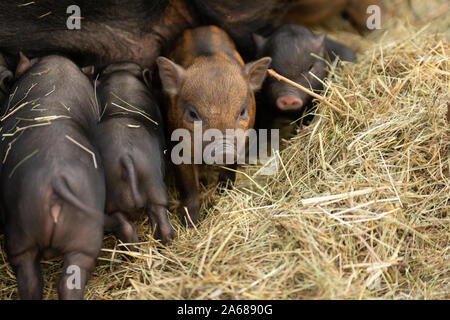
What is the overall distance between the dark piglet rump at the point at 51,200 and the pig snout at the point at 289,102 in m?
1.60

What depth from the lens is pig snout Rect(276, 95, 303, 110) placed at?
3947mm

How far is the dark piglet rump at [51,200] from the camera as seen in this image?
8.36ft

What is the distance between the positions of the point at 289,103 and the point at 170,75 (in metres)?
0.92

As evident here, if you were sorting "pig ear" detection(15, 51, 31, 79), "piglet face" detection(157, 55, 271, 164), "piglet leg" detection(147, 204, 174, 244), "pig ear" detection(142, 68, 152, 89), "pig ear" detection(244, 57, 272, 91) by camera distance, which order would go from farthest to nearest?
"pig ear" detection(142, 68, 152, 89)
"pig ear" detection(244, 57, 272, 91)
"pig ear" detection(15, 51, 31, 79)
"piglet face" detection(157, 55, 271, 164)
"piglet leg" detection(147, 204, 174, 244)

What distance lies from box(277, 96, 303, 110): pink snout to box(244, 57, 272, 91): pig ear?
250 millimetres

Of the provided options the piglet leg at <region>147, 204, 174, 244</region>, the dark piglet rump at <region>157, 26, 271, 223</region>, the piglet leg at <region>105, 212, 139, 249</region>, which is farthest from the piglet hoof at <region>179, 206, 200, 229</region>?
the piglet leg at <region>105, 212, 139, 249</region>

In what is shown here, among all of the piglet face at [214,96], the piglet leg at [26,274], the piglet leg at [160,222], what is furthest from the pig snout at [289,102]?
the piglet leg at [26,274]

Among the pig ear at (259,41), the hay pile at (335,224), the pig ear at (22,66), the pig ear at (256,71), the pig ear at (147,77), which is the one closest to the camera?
the hay pile at (335,224)

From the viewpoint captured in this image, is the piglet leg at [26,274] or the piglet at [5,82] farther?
the piglet at [5,82]

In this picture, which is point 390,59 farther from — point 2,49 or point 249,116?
point 2,49

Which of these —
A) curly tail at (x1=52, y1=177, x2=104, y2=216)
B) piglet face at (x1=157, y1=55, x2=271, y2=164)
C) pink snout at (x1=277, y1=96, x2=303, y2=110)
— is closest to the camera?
curly tail at (x1=52, y1=177, x2=104, y2=216)

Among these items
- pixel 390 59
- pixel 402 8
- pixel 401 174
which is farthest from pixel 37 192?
pixel 402 8

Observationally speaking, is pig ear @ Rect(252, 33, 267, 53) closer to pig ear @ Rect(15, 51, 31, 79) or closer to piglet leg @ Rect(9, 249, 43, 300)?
pig ear @ Rect(15, 51, 31, 79)

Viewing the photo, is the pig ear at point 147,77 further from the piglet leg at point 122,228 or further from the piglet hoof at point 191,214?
the piglet leg at point 122,228
